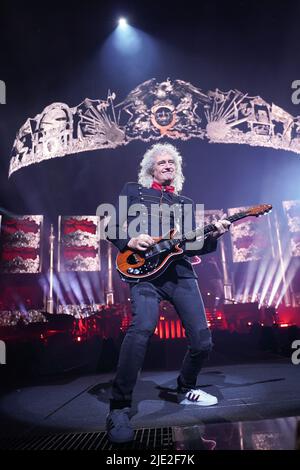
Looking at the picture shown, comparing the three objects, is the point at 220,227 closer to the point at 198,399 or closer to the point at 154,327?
the point at 154,327

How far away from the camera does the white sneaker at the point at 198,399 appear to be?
3.10 m

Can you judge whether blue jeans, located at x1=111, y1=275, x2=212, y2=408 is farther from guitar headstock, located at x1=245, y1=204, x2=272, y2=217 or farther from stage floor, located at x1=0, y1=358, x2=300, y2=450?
guitar headstock, located at x1=245, y1=204, x2=272, y2=217

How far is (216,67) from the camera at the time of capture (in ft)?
36.4

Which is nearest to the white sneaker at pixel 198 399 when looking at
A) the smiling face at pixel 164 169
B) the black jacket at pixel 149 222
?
the black jacket at pixel 149 222

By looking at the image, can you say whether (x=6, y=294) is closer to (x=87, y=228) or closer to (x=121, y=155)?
(x=87, y=228)

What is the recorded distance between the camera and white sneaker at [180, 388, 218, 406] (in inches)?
122

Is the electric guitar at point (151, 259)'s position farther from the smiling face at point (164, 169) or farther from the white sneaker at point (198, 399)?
the white sneaker at point (198, 399)

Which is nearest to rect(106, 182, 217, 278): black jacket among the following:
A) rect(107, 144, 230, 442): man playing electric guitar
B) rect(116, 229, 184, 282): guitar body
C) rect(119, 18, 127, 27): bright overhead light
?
rect(107, 144, 230, 442): man playing electric guitar

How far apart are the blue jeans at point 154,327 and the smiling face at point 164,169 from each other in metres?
1.22

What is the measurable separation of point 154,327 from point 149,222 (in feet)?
3.76

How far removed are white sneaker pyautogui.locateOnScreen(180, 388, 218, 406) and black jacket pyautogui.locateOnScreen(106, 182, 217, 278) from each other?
121 centimetres

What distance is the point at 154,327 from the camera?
285 centimetres

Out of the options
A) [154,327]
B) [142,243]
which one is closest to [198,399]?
[154,327]

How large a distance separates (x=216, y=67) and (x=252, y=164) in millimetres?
4643
